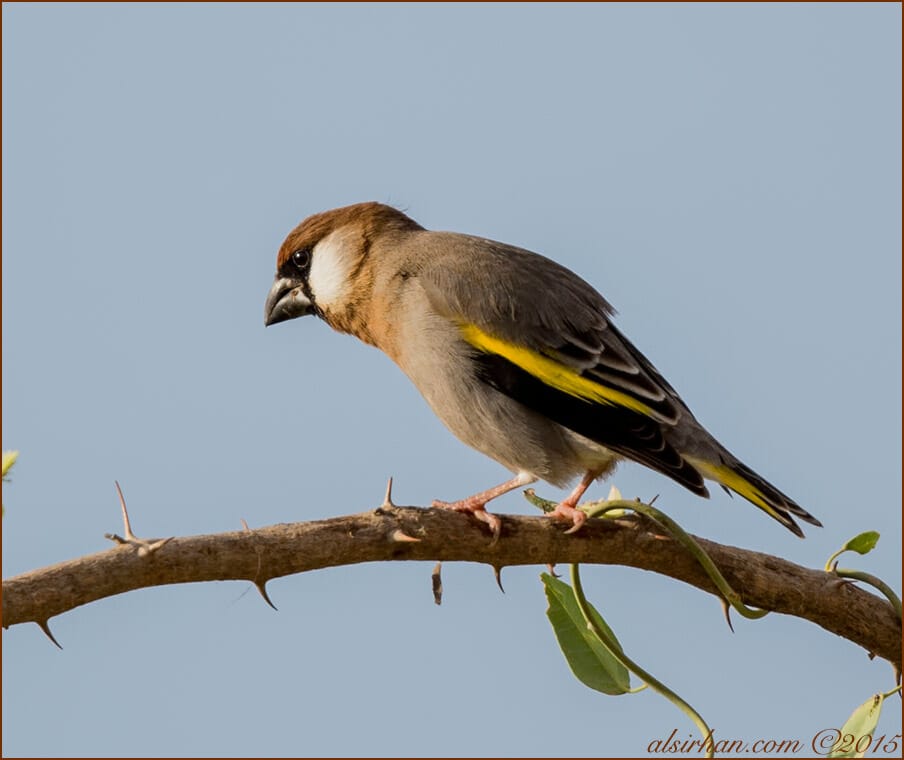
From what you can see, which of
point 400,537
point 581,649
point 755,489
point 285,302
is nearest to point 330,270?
point 285,302

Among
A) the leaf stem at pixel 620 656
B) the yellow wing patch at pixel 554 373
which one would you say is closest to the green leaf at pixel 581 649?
the leaf stem at pixel 620 656

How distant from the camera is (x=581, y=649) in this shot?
16.4ft

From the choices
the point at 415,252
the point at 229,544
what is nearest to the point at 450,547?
the point at 229,544

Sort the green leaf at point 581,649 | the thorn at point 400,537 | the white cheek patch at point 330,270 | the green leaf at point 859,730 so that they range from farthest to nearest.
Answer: the white cheek patch at point 330,270 → the green leaf at point 581,649 → the thorn at point 400,537 → the green leaf at point 859,730

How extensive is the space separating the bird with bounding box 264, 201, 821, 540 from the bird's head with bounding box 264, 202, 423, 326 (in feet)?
1.13

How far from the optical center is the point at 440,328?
289 inches

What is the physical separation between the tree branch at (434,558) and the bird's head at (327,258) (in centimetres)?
306

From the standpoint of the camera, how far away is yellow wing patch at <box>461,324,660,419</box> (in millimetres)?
6957

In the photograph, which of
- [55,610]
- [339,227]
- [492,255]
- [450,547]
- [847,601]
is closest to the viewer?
[55,610]

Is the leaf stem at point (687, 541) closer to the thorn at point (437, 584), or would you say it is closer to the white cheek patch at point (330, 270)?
the thorn at point (437, 584)

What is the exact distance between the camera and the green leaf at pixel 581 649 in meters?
4.96

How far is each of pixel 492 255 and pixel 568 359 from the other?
88 cm

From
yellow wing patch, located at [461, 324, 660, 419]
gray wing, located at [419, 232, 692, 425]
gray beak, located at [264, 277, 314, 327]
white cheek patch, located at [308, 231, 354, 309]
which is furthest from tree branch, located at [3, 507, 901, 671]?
gray beak, located at [264, 277, 314, 327]

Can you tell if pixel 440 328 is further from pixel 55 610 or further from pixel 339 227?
pixel 55 610
